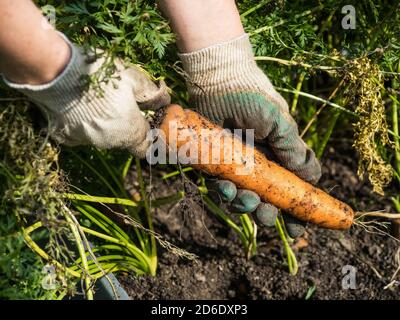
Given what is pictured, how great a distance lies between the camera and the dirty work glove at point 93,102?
54.6 inches

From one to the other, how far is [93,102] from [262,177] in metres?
0.60

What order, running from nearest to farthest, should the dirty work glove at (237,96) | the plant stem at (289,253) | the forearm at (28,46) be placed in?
the forearm at (28,46) < the dirty work glove at (237,96) < the plant stem at (289,253)

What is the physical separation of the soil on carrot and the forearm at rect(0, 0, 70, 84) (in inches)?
31.2

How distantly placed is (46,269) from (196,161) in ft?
1.67

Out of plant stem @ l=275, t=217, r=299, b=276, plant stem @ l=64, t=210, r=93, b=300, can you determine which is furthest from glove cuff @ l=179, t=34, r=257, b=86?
plant stem @ l=275, t=217, r=299, b=276

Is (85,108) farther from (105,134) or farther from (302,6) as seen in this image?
(302,6)

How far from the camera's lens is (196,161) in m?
1.72

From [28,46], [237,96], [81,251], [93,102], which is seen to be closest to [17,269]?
[81,251]

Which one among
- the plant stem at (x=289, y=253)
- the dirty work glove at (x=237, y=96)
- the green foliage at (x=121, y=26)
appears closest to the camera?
the green foliage at (x=121, y=26)

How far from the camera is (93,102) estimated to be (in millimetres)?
1419

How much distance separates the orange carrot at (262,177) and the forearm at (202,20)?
0.20 metres

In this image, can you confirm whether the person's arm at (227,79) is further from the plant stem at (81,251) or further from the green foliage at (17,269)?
the green foliage at (17,269)

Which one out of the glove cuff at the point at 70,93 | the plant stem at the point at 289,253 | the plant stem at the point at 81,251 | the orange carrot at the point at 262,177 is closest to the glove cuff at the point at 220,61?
the orange carrot at the point at 262,177
